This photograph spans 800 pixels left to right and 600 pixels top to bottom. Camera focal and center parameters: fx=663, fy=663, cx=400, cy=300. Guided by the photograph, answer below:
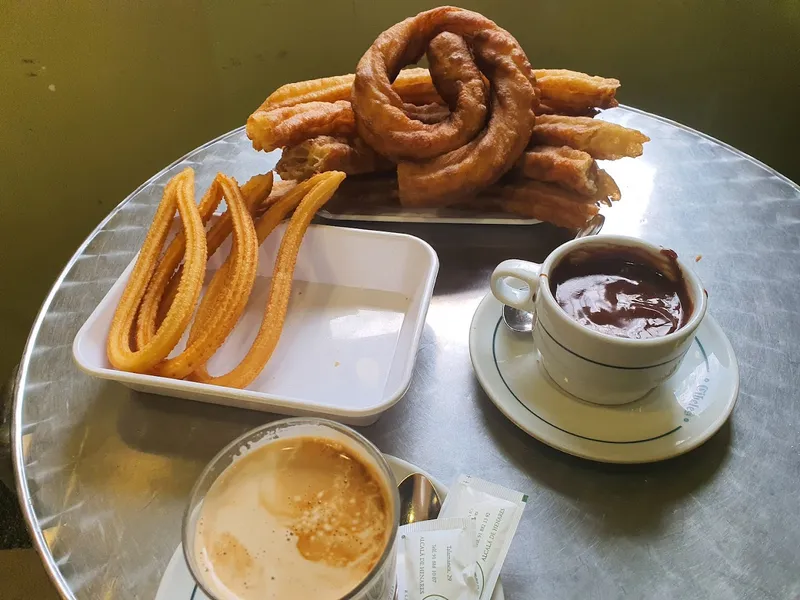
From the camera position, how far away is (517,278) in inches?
27.7

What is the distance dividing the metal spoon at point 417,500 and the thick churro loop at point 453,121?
43cm

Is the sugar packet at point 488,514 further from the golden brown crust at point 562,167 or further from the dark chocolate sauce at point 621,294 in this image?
the golden brown crust at point 562,167

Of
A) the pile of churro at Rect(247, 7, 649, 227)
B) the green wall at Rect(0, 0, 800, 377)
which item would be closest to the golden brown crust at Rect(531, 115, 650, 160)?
the pile of churro at Rect(247, 7, 649, 227)

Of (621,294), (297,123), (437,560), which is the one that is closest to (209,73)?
(297,123)

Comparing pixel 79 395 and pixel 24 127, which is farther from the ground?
pixel 24 127

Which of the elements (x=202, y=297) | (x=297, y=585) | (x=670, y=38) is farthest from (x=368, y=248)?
(x=670, y=38)

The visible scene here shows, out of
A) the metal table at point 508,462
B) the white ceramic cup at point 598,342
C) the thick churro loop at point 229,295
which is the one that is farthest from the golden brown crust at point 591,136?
the thick churro loop at point 229,295

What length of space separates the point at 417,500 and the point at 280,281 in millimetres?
331

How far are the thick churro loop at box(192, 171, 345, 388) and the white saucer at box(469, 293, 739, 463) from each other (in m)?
0.23

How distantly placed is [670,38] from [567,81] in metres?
0.84

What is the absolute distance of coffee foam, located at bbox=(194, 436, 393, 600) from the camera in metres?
0.48

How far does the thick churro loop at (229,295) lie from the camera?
702 millimetres

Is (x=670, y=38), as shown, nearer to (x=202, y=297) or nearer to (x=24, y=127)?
(x=202, y=297)

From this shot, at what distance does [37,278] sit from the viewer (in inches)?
61.0
